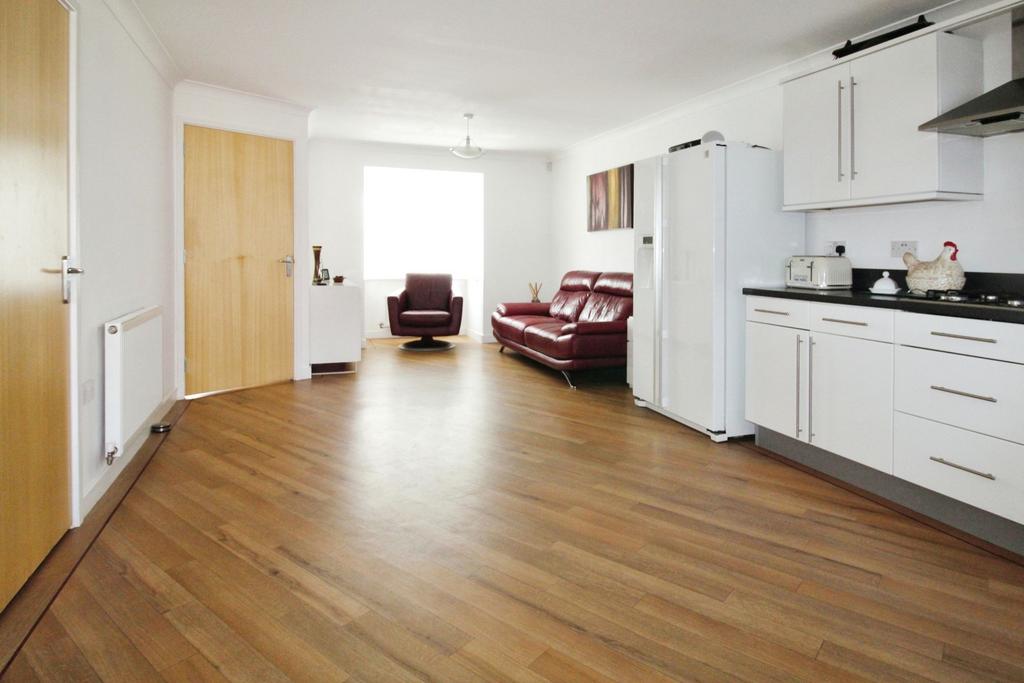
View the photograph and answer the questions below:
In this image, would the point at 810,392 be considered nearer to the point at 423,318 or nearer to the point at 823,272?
the point at 823,272

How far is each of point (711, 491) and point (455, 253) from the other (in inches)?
270

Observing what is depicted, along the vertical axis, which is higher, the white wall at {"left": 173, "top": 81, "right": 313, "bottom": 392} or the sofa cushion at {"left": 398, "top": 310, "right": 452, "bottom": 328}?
the white wall at {"left": 173, "top": 81, "right": 313, "bottom": 392}

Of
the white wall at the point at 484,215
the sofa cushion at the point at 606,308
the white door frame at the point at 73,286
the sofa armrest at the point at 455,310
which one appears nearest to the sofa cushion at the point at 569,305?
the sofa cushion at the point at 606,308

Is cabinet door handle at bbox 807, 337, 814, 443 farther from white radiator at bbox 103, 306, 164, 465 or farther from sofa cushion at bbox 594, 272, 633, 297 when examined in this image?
white radiator at bbox 103, 306, 164, 465

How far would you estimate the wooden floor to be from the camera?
173 cm

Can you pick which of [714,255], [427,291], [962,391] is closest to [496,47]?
[714,255]

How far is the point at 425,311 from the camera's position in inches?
316

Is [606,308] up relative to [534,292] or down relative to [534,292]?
down

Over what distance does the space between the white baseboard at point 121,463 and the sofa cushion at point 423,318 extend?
339 cm

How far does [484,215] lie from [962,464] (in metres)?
6.60

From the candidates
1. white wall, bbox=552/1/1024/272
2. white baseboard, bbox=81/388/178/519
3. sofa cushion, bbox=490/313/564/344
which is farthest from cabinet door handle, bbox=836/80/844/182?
white baseboard, bbox=81/388/178/519

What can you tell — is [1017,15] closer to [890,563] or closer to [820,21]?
[820,21]

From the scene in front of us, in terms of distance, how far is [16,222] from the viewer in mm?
2039

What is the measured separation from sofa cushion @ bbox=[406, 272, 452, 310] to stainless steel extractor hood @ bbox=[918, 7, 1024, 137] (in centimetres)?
601
